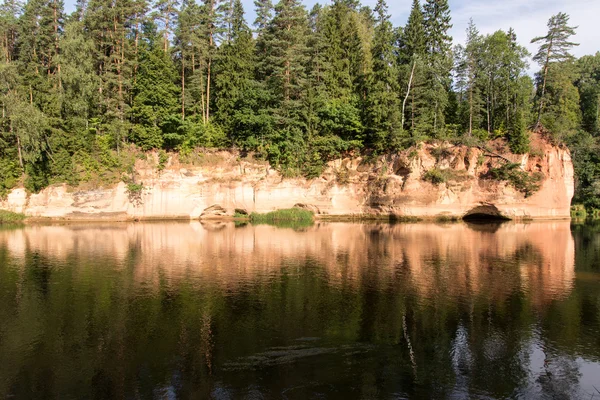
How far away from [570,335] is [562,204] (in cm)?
3773

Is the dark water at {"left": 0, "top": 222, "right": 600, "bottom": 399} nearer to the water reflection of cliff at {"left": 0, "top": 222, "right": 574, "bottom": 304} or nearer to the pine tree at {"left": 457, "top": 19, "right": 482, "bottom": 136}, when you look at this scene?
the water reflection of cliff at {"left": 0, "top": 222, "right": 574, "bottom": 304}

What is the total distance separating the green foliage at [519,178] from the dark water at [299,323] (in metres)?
17.3

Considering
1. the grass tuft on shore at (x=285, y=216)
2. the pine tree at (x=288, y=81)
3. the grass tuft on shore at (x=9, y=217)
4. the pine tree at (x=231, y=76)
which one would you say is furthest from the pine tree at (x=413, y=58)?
the grass tuft on shore at (x=9, y=217)

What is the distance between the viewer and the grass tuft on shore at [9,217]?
143 feet

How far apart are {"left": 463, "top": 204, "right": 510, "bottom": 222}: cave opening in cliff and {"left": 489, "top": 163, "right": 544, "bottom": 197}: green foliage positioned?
10.3 ft

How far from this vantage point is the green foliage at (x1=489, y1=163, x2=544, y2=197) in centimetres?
4506

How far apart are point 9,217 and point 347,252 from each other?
35.7m

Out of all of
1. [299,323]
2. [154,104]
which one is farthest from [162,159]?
[299,323]

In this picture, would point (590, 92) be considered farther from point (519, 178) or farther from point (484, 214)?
point (484, 214)

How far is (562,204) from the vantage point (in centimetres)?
4653

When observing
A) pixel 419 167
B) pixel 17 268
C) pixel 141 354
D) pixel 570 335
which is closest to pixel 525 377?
pixel 570 335

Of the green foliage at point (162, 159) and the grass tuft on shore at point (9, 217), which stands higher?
the green foliage at point (162, 159)

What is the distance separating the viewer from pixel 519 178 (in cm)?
4506

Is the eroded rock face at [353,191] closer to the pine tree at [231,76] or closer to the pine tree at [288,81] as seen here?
the pine tree at [288,81]
